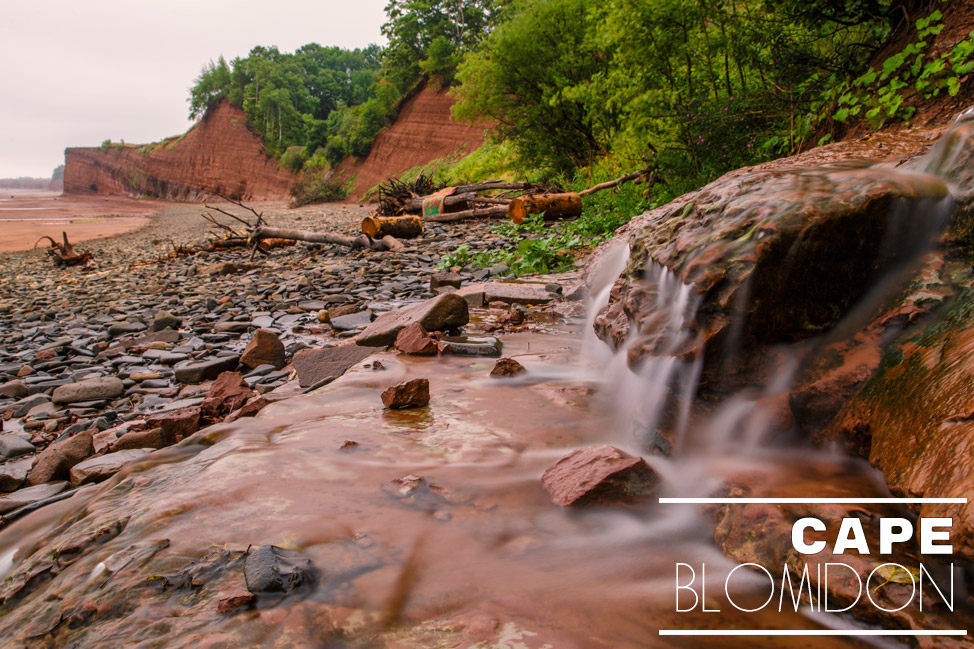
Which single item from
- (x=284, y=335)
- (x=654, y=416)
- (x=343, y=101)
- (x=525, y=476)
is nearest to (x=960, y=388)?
(x=654, y=416)

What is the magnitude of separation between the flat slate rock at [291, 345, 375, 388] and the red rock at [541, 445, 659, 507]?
187 centimetres

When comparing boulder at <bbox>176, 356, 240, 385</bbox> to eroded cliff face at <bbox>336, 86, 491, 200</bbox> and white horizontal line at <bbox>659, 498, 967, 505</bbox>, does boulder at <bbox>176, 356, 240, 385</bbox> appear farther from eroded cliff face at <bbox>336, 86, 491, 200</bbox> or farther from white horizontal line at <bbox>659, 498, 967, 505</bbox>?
eroded cliff face at <bbox>336, 86, 491, 200</bbox>

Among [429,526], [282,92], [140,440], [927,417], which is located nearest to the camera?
[927,417]

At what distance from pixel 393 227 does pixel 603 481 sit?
29.9ft

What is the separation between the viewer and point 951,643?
121 centimetres

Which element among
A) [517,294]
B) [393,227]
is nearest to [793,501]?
[517,294]

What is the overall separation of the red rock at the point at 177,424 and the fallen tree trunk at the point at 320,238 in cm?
689

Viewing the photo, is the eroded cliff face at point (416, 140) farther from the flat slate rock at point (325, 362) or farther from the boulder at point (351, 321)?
the flat slate rock at point (325, 362)

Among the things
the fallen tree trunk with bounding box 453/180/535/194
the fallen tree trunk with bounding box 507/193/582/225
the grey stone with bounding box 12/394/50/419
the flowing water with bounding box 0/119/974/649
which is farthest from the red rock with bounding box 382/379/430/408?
the fallen tree trunk with bounding box 453/180/535/194

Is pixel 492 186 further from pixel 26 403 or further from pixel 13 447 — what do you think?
pixel 13 447

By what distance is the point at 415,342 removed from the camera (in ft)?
12.2

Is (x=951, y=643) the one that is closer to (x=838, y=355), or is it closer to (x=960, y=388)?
(x=960, y=388)

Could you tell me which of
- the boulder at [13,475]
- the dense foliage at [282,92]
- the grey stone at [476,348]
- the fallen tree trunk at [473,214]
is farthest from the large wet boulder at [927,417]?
the dense foliage at [282,92]

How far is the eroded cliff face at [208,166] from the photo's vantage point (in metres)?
50.5
